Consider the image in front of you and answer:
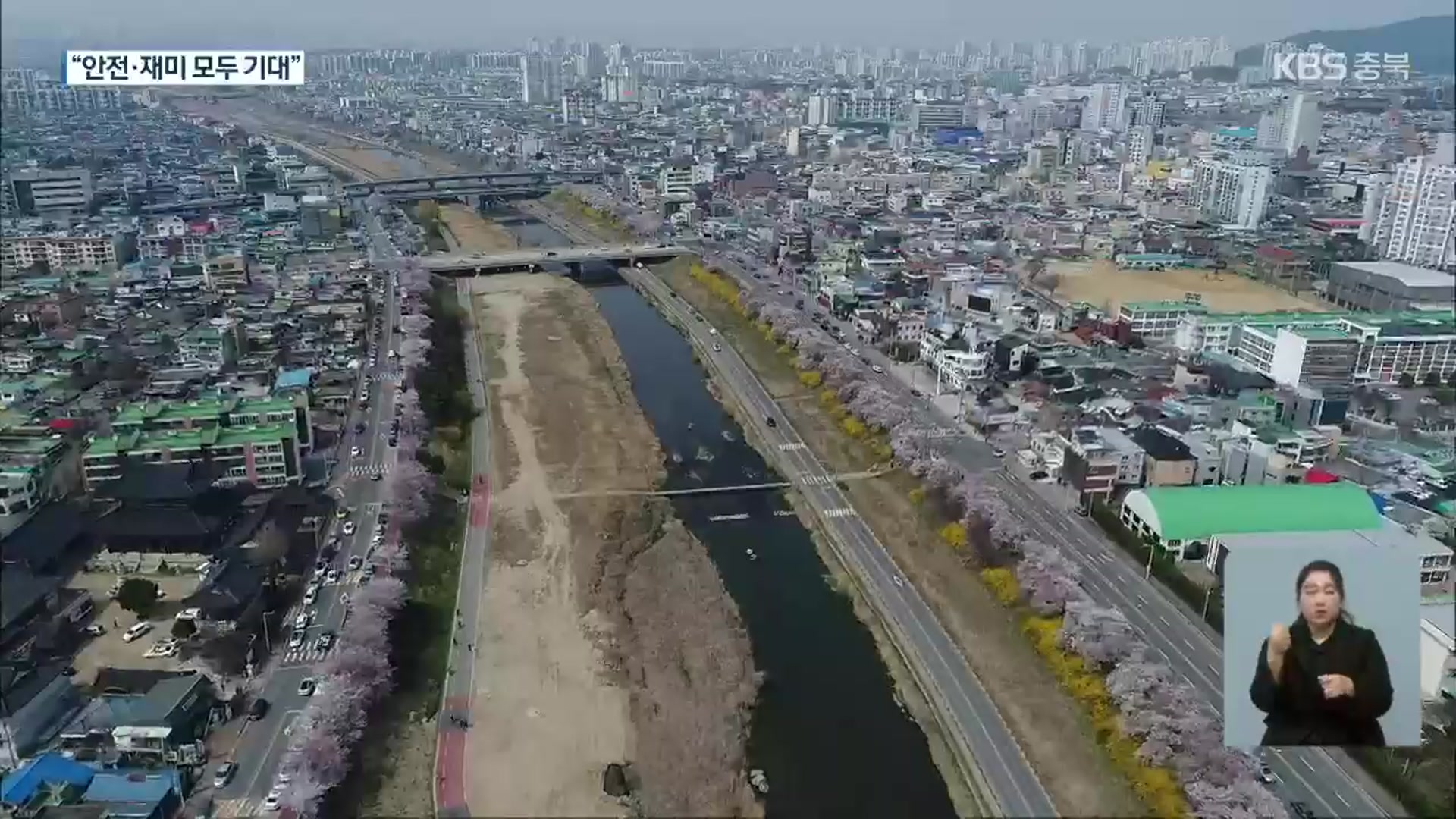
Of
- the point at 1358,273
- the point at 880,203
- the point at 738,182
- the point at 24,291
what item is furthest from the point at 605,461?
the point at 738,182

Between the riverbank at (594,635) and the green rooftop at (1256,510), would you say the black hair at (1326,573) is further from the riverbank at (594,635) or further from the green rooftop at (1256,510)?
the green rooftop at (1256,510)

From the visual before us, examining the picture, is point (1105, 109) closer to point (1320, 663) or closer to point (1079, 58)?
point (1079, 58)

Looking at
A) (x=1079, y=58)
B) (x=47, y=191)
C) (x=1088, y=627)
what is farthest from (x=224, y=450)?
(x=1079, y=58)

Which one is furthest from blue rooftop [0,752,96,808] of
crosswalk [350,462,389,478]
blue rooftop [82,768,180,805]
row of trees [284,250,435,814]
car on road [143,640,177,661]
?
A: crosswalk [350,462,389,478]

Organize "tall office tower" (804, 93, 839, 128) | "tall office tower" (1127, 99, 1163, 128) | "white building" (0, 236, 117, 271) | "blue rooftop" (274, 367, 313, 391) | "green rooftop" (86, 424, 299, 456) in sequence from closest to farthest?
"green rooftop" (86, 424, 299, 456) → "blue rooftop" (274, 367, 313, 391) → "white building" (0, 236, 117, 271) → "tall office tower" (1127, 99, 1163, 128) → "tall office tower" (804, 93, 839, 128)

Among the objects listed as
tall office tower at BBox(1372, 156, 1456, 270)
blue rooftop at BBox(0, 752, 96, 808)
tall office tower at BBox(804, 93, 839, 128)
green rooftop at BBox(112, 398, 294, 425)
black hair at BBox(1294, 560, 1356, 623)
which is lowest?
blue rooftop at BBox(0, 752, 96, 808)

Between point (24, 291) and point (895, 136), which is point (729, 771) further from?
point (895, 136)

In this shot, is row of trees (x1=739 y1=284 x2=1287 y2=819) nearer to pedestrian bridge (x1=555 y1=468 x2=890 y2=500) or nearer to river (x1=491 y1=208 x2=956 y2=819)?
pedestrian bridge (x1=555 y1=468 x2=890 y2=500)
